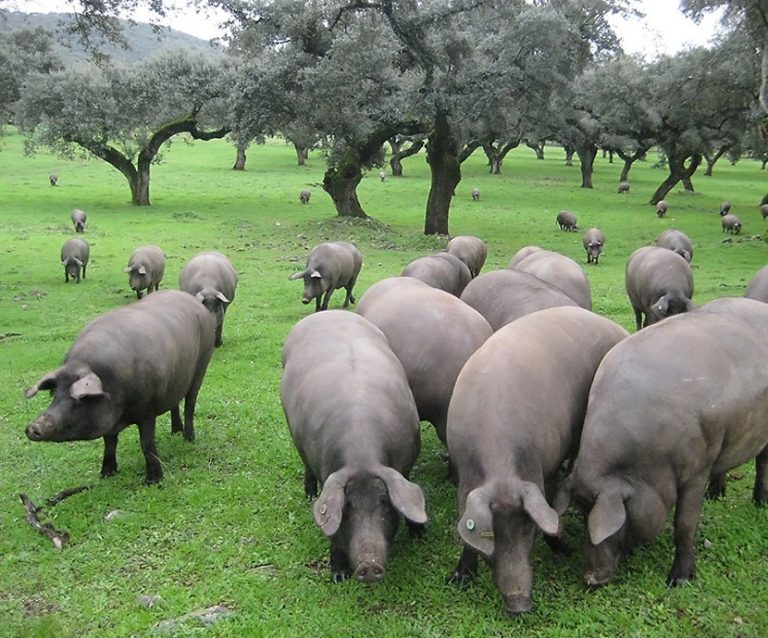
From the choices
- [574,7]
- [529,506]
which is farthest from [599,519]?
[574,7]

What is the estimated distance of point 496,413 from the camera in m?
5.43

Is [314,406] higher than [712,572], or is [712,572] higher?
[314,406]

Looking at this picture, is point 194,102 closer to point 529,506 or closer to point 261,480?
point 261,480

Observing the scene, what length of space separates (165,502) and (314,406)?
2088 mm

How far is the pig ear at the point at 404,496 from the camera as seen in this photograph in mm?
5046

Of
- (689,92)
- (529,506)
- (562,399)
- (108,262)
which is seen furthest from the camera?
(689,92)

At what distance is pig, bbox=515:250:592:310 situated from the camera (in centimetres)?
1033

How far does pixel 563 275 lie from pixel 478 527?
6.55 meters

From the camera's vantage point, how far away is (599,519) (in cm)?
496

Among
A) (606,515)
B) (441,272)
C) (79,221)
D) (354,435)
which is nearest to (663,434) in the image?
(606,515)

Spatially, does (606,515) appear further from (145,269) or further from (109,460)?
(145,269)

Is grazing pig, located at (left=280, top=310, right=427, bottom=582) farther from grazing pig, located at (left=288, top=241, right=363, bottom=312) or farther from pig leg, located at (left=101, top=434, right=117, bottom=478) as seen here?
grazing pig, located at (left=288, top=241, right=363, bottom=312)

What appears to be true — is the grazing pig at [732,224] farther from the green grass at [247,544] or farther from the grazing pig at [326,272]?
the grazing pig at [326,272]

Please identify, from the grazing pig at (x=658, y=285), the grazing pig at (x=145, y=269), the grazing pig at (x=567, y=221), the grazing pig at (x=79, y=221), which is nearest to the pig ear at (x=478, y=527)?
the grazing pig at (x=658, y=285)
